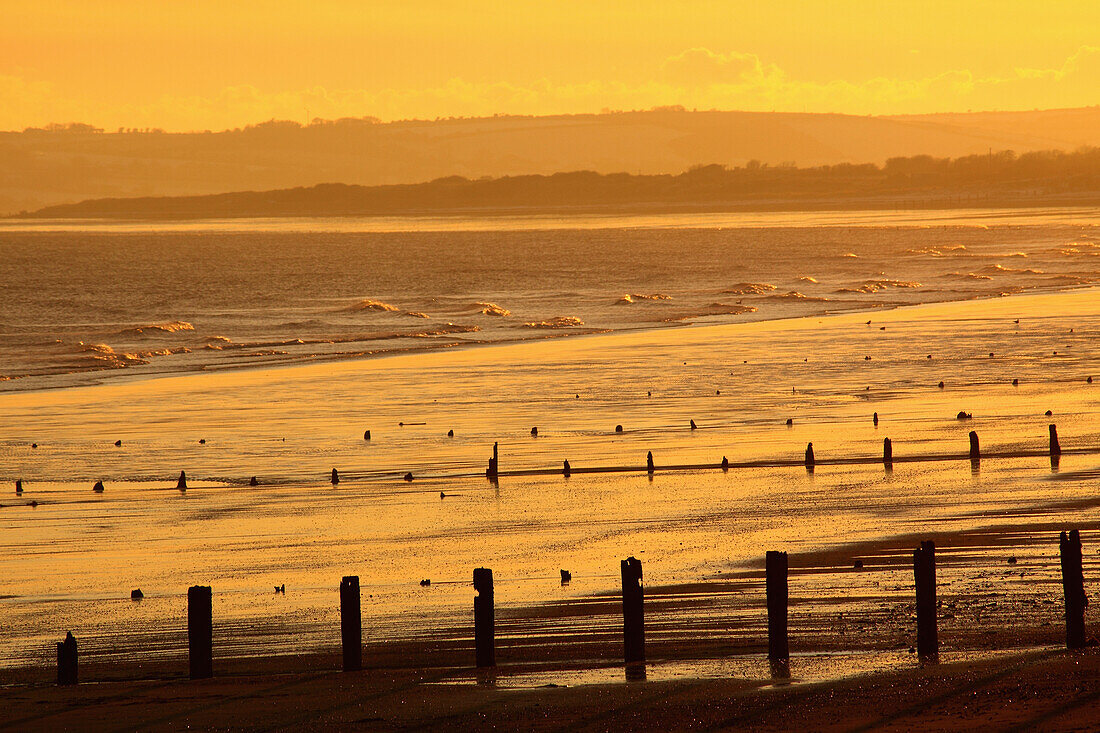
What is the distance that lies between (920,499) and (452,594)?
803cm

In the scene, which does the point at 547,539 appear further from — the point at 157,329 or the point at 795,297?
the point at 795,297

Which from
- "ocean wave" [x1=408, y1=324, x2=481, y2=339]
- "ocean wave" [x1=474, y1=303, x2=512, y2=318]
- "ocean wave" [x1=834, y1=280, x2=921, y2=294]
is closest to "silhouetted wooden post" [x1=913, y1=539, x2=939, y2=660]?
"ocean wave" [x1=408, y1=324, x2=481, y2=339]

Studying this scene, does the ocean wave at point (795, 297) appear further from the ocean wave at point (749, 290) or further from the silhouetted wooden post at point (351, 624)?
the silhouetted wooden post at point (351, 624)

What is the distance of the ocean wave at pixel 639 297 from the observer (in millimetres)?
84863

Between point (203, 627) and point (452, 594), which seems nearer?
point (203, 627)

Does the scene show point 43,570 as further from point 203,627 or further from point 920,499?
point 920,499

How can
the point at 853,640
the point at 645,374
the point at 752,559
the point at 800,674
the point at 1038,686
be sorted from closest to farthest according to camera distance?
the point at 1038,686, the point at 800,674, the point at 853,640, the point at 752,559, the point at 645,374

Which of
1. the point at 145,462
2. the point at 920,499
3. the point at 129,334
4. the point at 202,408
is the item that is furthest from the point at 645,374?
the point at 129,334

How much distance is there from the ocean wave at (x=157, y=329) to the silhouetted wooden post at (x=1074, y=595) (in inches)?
2423

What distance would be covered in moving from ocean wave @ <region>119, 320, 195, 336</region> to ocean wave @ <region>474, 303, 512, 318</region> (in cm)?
1595

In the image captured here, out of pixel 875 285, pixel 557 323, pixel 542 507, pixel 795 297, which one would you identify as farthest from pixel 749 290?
pixel 542 507

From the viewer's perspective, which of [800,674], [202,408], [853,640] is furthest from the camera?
[202,408]

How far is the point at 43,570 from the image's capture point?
55.9ft

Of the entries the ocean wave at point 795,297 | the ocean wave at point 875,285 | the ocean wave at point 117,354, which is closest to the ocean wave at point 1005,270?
the ocean wave at point 875,285
